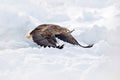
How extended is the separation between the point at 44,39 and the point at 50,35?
0.15m

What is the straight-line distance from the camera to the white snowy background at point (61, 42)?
6137mm

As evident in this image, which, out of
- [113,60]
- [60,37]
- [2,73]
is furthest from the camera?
[60,37]

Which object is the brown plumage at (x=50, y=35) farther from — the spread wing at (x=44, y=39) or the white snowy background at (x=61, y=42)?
the white snowy background at (x=61, y=42)

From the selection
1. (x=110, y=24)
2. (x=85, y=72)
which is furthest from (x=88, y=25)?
(x=85, y=72)

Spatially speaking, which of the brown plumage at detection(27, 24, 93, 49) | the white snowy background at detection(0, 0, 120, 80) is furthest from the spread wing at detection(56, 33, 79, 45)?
the white snowy background at detection(0, 0, 120, 80)

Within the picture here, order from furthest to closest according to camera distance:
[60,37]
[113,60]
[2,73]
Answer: [60,37]
[113,60]
[2,73]

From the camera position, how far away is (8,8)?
8.58 metres

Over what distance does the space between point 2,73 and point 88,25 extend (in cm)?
236

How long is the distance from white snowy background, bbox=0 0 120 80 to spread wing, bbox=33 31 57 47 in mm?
88

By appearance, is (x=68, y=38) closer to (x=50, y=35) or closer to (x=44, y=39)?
(x=50, y=35)

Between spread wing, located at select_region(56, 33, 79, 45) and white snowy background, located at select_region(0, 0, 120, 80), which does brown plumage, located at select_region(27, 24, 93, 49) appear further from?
white snowy background, located at select_region(0, 0, 120, 80)

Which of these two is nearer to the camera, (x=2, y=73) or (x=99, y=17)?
(x=2, y=73)

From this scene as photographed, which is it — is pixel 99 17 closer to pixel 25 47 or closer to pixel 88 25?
pixel 88 25

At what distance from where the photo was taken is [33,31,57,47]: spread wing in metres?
7.20
